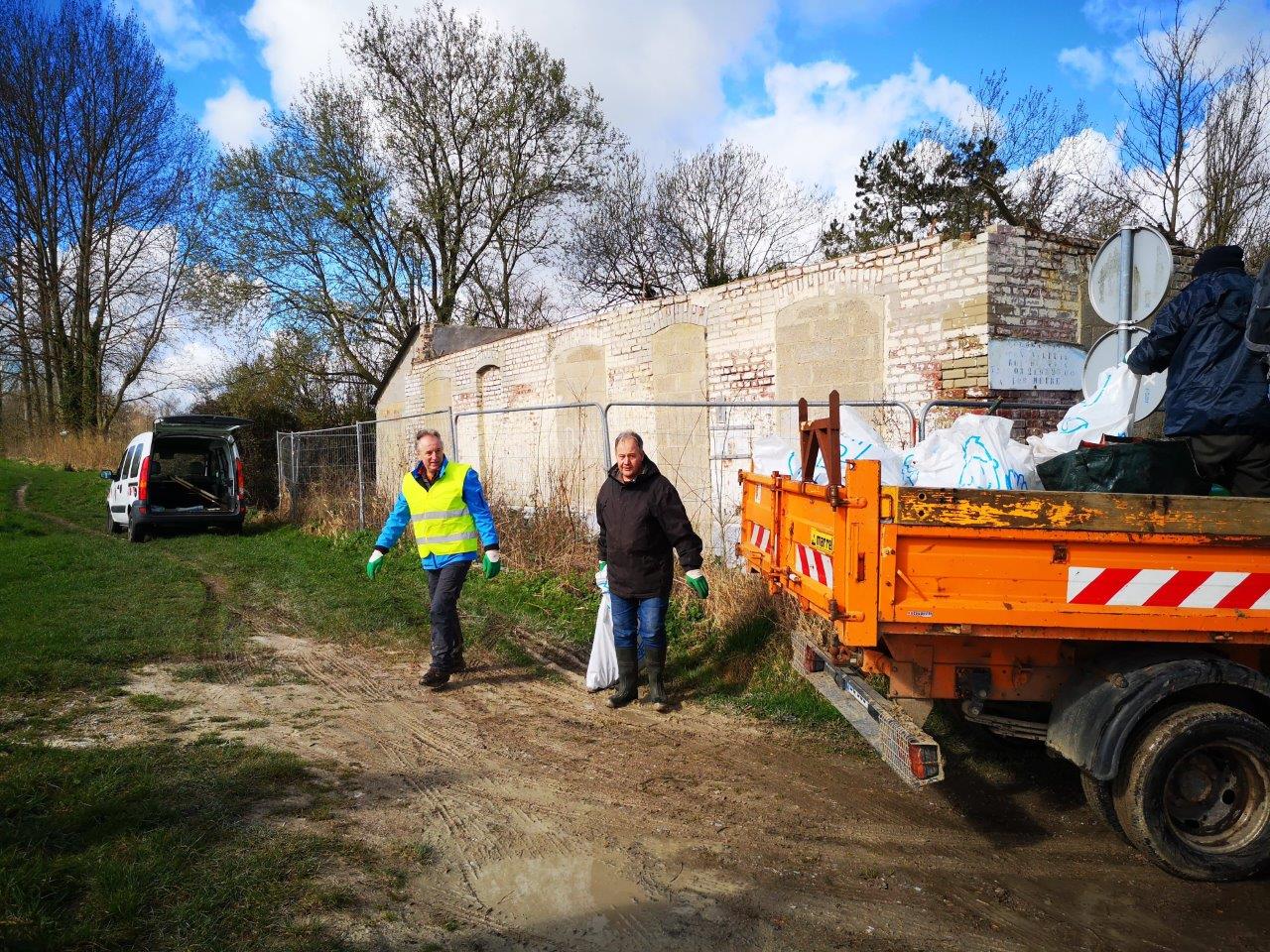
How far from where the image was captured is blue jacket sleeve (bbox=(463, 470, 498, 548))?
6.09 m

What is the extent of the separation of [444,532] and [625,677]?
5.66ft

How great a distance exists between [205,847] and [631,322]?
9.23m

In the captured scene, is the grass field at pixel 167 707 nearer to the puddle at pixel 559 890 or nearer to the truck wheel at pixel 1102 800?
the puddle at pixel 559 890

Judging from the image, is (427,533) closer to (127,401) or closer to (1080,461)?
(1080,461)

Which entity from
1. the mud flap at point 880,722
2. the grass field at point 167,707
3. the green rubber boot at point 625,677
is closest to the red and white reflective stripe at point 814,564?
the mud flap at point 880,722

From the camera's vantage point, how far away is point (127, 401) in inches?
1211

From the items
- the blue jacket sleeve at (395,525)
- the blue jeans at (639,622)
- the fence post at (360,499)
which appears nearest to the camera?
the blue jeans at (639,622)

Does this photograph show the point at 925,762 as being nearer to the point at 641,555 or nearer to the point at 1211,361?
the point at 1211,361

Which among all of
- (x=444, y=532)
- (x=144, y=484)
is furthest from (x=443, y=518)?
(x=144, y=484)

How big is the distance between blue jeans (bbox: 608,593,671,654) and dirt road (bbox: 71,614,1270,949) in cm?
49

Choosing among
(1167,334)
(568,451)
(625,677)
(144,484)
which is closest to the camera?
(1167,334)

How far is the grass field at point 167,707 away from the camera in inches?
117

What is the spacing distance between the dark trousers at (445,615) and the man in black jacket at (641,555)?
4.05ft

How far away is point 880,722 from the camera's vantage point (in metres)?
3.56
